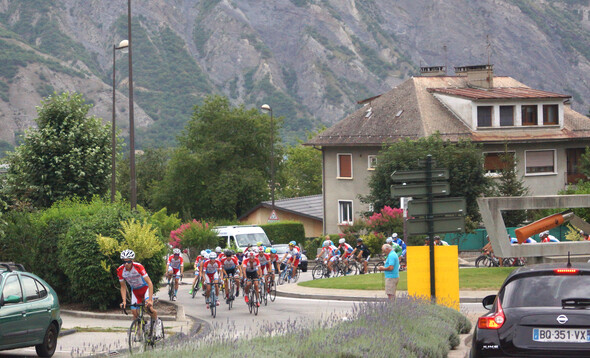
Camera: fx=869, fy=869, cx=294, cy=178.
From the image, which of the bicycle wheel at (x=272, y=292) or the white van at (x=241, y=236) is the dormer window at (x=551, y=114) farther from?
the bicycle wheel at (x=272, y=292)

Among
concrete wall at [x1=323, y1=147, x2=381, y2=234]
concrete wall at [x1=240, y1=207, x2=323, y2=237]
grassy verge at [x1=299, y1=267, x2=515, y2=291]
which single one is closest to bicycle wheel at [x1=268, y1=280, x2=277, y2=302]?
grassy verge at [x1=299, y1=267, x2=515, y2=291]

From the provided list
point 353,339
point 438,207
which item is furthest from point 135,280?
point 353,339

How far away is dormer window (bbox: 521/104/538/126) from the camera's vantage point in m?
54.7

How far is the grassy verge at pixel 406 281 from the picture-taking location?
26688 millimetres

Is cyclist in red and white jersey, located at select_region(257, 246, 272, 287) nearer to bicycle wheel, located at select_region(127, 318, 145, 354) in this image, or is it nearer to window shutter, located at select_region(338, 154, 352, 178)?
bicycle wheel, located at select_region(127, 318, 145, 354)

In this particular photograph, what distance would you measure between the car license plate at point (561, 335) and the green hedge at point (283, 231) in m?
45.1

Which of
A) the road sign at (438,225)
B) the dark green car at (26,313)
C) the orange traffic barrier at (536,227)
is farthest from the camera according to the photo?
the orange traffic barrier at (536,227)

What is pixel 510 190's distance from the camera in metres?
47.2

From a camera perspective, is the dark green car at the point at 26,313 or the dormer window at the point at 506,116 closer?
the dark green car at the point at 26,313

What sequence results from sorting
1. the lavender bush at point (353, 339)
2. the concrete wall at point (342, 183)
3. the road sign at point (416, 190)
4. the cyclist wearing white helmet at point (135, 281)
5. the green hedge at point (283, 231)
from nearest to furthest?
the lavender bush at point (353, 339)
the cyclist wearing white helmet at point (135, 281)
the road sign at point (416, 190)
the green hedge at point (283, 231)
the concrete wall at point (342, 183)

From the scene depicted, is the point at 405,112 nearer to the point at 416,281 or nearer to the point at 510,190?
the point at 510,190

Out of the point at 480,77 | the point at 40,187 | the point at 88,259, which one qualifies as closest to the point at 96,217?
the point at 88,259

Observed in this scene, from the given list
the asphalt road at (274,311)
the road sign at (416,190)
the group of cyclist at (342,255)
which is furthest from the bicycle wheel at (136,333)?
the group of cyclist at (342,255)

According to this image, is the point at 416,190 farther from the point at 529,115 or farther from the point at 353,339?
the point at 529,115
